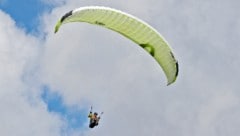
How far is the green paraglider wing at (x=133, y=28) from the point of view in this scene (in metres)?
52.3

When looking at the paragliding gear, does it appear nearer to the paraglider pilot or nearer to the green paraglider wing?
the paraglider pilot

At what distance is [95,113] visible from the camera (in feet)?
216

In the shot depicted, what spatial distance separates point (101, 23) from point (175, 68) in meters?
6.42

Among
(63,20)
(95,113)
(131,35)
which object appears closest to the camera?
(63,20)

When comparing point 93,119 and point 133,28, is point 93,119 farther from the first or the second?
point 133,28

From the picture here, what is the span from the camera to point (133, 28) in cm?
5403

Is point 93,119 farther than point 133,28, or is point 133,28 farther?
point 93,119

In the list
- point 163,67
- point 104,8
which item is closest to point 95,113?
point 163,67

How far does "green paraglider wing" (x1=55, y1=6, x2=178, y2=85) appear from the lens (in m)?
52.3

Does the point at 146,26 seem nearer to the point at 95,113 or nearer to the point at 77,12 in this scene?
the point at 77,12

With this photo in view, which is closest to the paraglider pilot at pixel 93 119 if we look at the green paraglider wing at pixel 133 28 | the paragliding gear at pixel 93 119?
the paragliding gear at pixel 93 119

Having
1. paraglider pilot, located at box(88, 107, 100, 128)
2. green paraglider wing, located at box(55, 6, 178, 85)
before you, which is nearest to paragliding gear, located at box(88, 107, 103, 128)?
paraglider pilot, located at box(88, 107, 100, 128)

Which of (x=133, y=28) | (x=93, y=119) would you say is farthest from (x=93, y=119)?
(x=133, y=28)

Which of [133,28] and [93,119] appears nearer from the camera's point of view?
[133,28]
